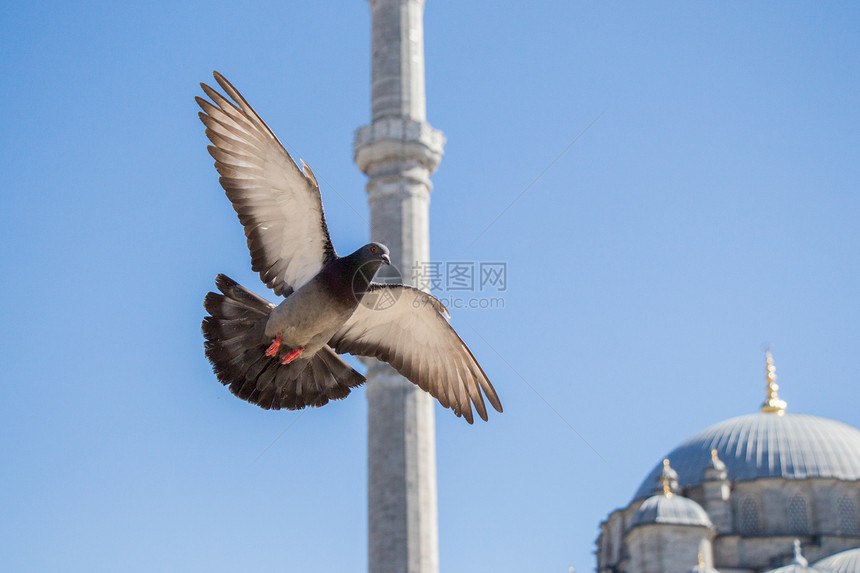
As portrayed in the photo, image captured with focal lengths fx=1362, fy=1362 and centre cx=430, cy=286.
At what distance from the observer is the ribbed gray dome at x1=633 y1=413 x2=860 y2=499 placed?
153 ft

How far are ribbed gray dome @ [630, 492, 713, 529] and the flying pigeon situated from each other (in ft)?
112

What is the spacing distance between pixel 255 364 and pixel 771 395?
4812cm

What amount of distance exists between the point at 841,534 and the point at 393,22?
72.0 feet

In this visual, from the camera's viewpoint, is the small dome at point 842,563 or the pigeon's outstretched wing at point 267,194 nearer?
the pigeon's outstretched wing at point 267,194

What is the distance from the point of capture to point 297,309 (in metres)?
6.81

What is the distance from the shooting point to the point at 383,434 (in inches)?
1276

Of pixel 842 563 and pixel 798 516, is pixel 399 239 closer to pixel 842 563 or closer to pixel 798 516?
pixel 842 563

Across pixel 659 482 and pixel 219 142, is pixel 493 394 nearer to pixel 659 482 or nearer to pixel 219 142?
pixel 219 142

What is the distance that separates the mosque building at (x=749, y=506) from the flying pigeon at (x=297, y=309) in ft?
105

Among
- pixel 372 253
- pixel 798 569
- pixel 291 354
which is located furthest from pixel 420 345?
pixel 798 569

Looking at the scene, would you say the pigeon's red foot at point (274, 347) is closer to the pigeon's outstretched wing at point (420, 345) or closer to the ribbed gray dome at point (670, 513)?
the pigeon's outstretched wing at point (420, 345)

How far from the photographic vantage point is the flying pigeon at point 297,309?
22.2 ft

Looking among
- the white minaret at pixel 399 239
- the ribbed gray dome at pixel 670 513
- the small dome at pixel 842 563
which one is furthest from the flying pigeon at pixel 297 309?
the ribbed gray dome at pixel 670 513

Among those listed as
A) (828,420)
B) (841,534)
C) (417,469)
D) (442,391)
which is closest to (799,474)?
(841,534)
